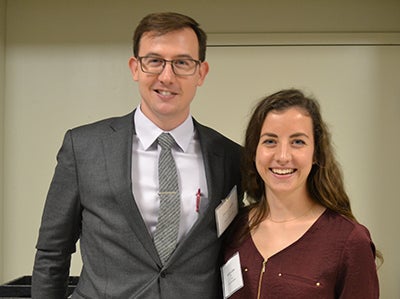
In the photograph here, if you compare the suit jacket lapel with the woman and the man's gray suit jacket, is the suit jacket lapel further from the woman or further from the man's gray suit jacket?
the woman

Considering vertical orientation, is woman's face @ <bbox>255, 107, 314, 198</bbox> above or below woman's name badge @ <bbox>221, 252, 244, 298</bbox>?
above

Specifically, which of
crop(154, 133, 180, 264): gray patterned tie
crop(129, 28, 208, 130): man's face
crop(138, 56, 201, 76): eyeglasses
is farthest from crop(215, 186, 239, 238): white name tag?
crop(138, 56, 201, 76): eyeglasses

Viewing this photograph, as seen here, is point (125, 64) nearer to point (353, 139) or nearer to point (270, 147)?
point (353, 139)

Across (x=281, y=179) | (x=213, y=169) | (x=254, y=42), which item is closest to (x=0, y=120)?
(x=254, y=42)

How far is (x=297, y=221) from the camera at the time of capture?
5.12ft

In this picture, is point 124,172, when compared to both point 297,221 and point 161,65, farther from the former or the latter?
point 297,221

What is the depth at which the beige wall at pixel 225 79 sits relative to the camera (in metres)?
3.13

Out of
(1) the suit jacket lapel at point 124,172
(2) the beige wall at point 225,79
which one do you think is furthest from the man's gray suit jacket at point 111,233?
(2) the beige wall at point 225,79

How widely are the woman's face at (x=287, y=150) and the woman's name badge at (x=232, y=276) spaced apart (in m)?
0.25

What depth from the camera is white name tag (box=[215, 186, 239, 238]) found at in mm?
1570

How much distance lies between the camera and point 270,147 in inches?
60.7

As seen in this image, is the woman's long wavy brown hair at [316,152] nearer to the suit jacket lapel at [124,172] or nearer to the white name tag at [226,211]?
the white name tag at [226,211]

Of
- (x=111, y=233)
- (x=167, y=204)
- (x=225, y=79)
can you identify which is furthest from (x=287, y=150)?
(x=225, y=79)

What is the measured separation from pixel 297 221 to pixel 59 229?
716mm
